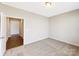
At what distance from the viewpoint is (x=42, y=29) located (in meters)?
6.34

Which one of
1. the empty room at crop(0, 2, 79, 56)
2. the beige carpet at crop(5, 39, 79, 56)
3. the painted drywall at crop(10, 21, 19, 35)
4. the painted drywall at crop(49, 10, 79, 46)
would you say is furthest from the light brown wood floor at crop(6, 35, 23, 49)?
the painted drywall at crop(10, 21, 19, 35)

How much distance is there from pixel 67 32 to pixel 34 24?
226cm

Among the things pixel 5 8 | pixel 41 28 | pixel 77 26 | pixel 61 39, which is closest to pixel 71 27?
pixel 77 26

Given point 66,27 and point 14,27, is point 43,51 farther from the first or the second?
point 14,27

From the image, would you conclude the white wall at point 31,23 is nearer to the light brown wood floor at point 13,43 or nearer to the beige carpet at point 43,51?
the light brown wood floor at point 13,43

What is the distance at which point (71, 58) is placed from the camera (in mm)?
1039

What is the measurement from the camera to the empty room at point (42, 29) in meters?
3.52

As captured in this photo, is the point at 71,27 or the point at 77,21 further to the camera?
the point at 71,27

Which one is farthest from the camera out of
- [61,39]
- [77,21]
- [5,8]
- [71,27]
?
[61,39]

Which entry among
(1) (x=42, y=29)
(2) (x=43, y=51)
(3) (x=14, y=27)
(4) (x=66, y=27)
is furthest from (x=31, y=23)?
(3) (x=14, y=27)

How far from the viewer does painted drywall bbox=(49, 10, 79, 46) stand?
14.6 ft

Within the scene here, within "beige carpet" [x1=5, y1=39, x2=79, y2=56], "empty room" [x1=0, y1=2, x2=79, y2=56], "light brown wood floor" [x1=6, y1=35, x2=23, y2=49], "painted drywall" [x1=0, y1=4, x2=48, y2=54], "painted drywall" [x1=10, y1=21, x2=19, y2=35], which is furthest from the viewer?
"painted drywall" [x1=10, y1=21, x2=19, y2=35]

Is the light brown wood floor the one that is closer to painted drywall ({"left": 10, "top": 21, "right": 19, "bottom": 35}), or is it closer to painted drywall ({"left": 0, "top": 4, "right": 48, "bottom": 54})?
painted drywall ({"left": 0, "top": 4, "right": 48, "bottom": 54})

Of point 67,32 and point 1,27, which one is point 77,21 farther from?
point 1,27
